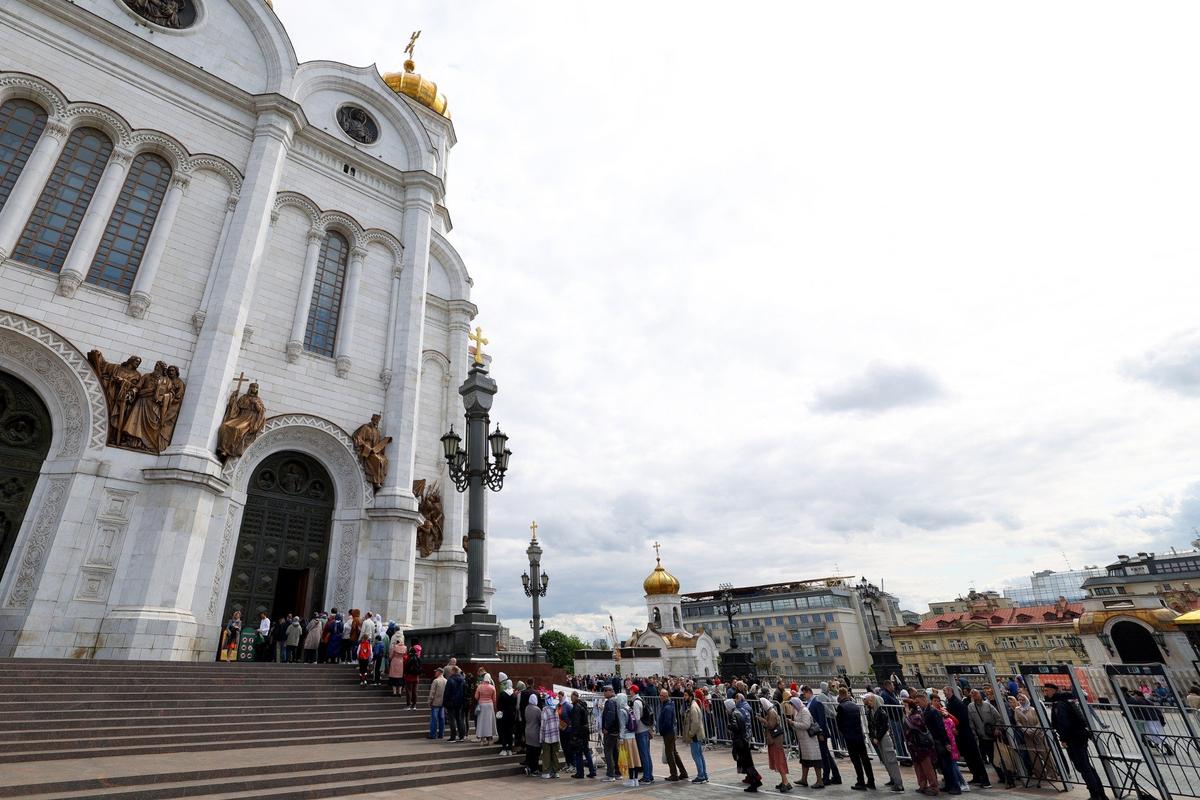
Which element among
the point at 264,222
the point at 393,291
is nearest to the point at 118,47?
the point at 264,222

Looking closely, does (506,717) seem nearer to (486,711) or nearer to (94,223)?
(486,711)

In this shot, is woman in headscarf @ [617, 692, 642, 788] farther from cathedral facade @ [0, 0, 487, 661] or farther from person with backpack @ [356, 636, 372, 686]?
cathedral facade @ [0, 0, 487, 661]

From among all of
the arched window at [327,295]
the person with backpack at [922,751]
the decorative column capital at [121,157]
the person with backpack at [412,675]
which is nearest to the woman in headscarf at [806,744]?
the person with backpack at [922,751]

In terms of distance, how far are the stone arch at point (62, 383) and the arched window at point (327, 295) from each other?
5299mm

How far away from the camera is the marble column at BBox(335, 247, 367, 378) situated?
17203 mm

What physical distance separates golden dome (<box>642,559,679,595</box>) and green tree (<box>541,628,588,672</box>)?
3193 centimetres

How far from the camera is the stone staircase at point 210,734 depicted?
641 centimetres

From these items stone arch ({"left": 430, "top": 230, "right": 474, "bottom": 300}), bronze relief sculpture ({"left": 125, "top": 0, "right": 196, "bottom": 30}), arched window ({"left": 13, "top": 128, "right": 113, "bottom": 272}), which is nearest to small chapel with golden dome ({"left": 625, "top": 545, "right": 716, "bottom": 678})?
stone arch ({"left": 430, "top": 230, "right": 474, "bottom": 300})

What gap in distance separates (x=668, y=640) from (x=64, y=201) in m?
40.4

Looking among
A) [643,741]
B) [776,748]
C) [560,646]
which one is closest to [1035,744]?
[776,748]

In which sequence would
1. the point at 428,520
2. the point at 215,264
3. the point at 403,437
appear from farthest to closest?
1. the point at 428,520
2. the point at 403,437
3. the point at 215,264

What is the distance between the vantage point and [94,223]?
45.9ft

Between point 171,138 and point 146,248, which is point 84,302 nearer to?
point 146,248

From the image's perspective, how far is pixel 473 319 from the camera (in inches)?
934
